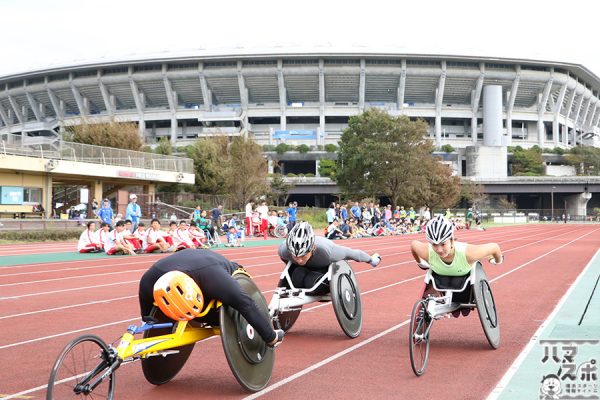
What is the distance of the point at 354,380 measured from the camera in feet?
18.5

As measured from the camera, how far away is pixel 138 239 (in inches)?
843

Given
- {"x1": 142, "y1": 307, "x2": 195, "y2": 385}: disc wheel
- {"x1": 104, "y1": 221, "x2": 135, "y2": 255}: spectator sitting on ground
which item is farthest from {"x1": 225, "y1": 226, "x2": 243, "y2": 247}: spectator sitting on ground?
{"x1": 142, "y1": 307, "x2": 195, "y2": 385}: disc wheel

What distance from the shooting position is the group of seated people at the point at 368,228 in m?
30.2

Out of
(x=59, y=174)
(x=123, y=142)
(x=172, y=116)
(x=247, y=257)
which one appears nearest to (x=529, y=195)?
(x=172, y=116)

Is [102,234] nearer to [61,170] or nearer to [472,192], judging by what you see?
[61,170]

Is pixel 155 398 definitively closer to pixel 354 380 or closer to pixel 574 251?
pixel 354 380

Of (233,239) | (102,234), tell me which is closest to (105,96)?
(233,239)

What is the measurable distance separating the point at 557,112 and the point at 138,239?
314 ft

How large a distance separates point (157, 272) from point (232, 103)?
9512 cm

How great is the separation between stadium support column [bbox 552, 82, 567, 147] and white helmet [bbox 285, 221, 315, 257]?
339 feet

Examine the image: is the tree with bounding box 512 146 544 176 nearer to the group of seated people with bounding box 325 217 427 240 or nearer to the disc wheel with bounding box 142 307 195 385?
the group of seated people with bounding box 325 217 427 240

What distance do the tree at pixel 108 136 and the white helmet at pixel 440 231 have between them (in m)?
51.0

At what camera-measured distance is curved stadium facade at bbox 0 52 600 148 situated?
9212 centimetres

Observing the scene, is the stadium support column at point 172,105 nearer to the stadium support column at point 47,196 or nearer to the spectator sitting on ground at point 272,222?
the stadium support column at point 47,196
